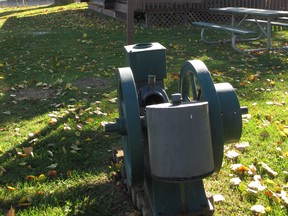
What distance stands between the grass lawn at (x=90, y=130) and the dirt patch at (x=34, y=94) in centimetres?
1

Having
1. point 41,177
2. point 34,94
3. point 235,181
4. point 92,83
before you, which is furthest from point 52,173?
point 92,83

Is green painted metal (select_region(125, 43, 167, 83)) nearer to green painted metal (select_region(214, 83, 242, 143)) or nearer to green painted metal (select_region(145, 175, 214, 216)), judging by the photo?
green painted metal (select_region(214, 83, 242, 143))

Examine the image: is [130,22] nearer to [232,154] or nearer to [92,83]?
[92,83]

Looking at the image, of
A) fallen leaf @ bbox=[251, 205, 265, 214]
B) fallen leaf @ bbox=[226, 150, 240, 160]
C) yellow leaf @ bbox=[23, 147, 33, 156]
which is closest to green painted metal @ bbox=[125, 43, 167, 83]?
fallen leaf @ bbox=[226, 150, 240, 160]

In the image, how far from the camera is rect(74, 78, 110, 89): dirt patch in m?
6.32

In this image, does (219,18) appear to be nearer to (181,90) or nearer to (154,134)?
(181,90)

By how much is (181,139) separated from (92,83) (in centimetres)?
437

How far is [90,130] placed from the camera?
4.50m

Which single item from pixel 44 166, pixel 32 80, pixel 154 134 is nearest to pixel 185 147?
pixel 154 134

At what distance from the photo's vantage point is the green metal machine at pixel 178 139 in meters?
2.32

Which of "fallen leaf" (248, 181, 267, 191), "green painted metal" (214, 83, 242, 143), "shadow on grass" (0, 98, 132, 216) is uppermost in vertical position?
"green painted metal" (214, 83, 242, 143)

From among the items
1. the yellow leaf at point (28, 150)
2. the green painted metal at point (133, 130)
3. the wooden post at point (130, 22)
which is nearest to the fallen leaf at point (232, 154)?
the green painted metal at point (133, 130)

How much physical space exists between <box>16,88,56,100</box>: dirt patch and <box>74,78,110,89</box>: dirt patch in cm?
48

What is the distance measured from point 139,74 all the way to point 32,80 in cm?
399
